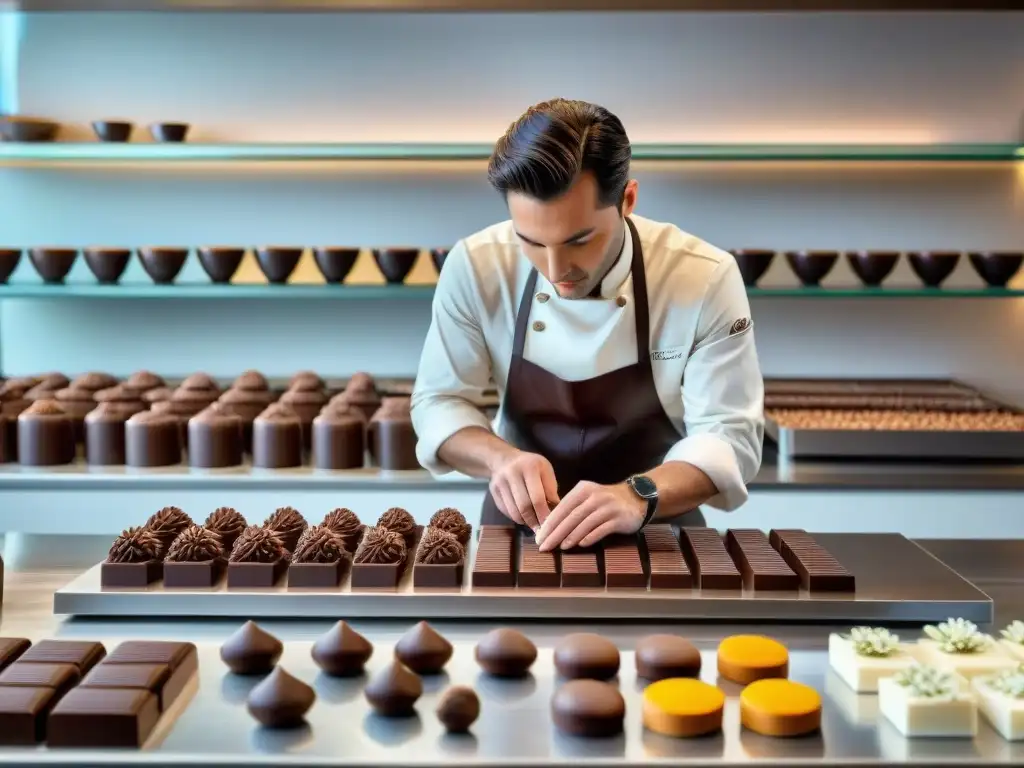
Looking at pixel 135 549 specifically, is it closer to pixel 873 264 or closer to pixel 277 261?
pixel 277 261

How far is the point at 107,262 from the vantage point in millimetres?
3840

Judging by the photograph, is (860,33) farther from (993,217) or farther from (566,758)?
(566,758)

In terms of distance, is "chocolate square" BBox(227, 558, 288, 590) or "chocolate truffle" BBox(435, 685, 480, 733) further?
"chocolate square" BBox(227, 558, 288, 590)

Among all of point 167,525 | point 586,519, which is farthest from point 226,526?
point 586,519

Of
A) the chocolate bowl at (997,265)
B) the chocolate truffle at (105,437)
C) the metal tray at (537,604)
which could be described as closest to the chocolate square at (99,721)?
the metal tray at (537,604)

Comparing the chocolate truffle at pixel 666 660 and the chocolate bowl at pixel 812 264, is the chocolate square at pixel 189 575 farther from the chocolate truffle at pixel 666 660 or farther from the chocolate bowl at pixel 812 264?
the chocolate bowl at pixel 812 264

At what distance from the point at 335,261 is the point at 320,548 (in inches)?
83.1

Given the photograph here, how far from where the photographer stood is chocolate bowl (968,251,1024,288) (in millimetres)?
3795

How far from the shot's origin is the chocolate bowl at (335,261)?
3.83m

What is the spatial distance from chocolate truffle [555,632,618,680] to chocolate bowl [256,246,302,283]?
2.50 m

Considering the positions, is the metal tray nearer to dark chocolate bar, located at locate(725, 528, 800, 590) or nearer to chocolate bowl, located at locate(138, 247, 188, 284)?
dark chocolate bar, located at locate(725, 528, 800, 590)

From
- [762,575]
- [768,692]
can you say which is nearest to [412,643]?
[768,692]

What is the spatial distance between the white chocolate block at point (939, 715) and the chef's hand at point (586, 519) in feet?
2.04

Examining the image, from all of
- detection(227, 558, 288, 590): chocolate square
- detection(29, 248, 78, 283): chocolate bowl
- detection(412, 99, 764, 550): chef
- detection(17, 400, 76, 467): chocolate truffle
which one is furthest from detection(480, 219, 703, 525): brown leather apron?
detection(29, 248, 78, 283): chocolate bowl
